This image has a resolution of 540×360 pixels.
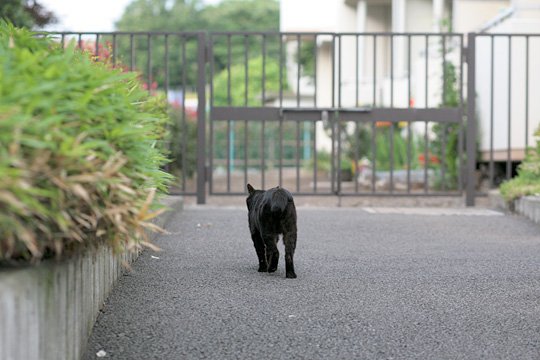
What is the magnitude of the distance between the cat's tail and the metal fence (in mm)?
1405

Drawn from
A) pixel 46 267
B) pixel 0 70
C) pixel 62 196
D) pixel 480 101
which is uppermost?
pixel 480 101

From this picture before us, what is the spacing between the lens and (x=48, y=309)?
98.7 inches

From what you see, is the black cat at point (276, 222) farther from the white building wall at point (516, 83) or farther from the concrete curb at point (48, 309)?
the white building wall at point (516, 83)

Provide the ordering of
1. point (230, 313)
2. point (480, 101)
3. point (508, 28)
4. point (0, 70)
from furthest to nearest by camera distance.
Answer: point (480, 101) < point (508, 28) < point (230, 313) < point (0, 70)

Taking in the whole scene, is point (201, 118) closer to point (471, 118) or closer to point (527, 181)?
point (471, 118)

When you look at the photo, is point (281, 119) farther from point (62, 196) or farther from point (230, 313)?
point (62, 196)

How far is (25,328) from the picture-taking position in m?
2.31

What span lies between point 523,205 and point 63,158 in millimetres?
6008

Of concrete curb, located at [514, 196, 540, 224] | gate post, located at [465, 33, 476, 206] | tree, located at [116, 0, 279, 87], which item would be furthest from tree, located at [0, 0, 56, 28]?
tree, located at [116, 0, 279, 87]

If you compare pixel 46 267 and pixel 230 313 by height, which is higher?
pixel 46 267

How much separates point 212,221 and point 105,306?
11.3ft

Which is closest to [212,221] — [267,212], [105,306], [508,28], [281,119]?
[281,119]

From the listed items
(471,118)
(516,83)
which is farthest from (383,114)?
(516,83)

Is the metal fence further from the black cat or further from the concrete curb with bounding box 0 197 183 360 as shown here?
the black cat
